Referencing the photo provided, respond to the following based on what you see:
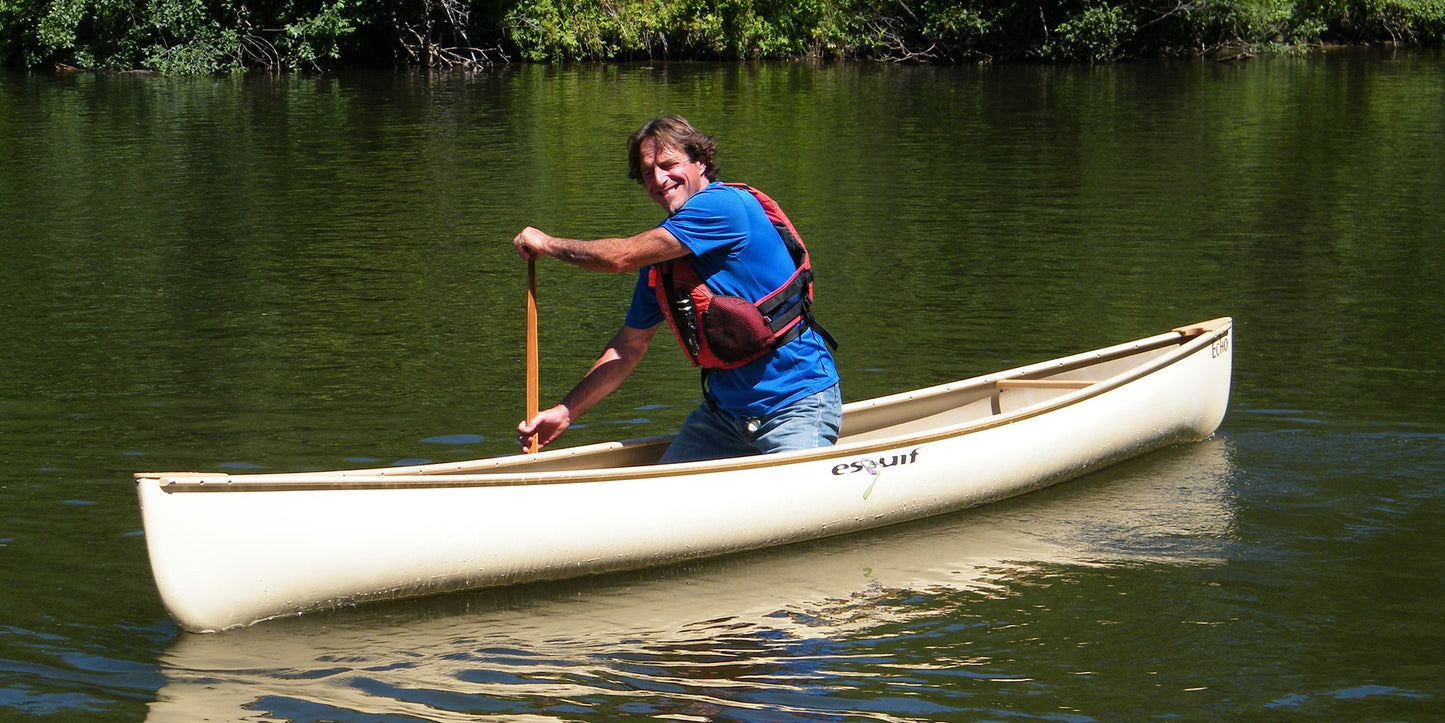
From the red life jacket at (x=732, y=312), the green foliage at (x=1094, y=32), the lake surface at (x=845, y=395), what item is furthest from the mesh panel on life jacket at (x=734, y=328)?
the green foliage at (x=1094, y=32)

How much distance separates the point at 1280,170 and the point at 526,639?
41.1ft

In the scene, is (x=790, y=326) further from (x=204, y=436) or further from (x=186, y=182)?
(x=186, y=182)

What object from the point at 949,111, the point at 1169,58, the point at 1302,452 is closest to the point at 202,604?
the point at 1302,452

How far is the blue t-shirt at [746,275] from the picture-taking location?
479 cm

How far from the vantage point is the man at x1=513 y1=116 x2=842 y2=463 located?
15.7 ft

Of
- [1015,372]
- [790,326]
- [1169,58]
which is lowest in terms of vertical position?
[1015,372]

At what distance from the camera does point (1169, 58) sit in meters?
33.9

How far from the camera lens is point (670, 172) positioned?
4.88 meters

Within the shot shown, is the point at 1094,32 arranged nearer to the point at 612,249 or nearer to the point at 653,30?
the point at 653,30

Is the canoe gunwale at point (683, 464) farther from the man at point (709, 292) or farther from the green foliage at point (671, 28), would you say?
the green foliage at point (671, 28)

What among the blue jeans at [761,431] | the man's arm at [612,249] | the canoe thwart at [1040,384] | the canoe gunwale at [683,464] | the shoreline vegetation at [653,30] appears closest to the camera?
the canoe gunwale at [683,464]

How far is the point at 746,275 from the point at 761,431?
0.58 meters

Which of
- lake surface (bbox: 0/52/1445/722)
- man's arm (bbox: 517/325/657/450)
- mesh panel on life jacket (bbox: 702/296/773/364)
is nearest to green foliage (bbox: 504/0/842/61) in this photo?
lake surface (bbox: 0/52/1445/722)

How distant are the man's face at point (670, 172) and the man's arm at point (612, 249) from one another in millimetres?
159
